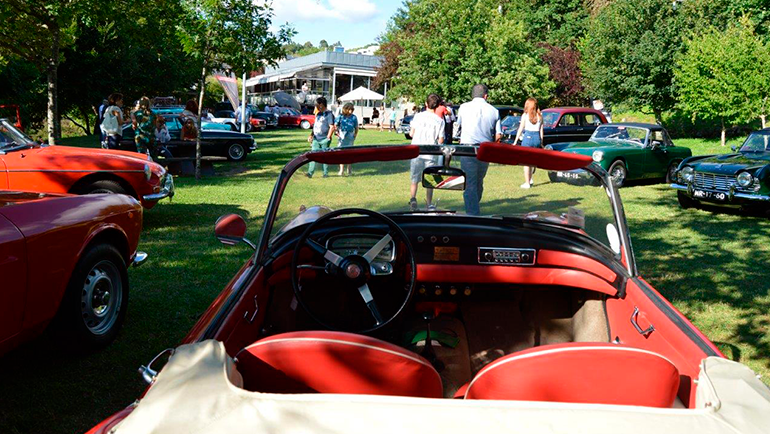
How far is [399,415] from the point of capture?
1.61 meters

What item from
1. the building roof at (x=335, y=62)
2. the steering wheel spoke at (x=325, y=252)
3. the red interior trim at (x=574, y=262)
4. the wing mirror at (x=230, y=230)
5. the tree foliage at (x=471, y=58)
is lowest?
A: the red interior trim at (x=574, y=262)

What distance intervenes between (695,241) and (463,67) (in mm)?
21095


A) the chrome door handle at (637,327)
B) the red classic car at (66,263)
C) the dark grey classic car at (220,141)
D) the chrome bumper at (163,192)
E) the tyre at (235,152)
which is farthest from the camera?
the tyre at (235,152)

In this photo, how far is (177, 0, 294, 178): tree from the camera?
13523 millimetres

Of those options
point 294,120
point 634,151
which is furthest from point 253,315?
point 294,120

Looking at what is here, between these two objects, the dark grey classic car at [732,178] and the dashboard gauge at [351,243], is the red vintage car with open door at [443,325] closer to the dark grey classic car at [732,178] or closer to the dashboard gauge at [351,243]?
the dashboard gauge at [351,243]

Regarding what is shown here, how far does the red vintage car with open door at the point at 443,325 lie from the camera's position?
164 centimetres

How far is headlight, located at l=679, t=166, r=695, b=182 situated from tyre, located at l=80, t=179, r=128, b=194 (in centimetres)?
927

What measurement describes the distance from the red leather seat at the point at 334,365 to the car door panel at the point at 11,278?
231 cm

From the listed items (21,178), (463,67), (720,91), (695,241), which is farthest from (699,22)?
(21,178)

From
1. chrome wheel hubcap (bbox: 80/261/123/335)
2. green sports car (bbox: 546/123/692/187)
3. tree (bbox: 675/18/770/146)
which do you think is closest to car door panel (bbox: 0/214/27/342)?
chrome wheel hubcap (bbox: 80/261/123/335)

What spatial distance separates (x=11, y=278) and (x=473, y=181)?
265 cm

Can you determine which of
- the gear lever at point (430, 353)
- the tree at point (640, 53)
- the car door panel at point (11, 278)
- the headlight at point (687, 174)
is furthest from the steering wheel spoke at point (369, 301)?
the tree at point (640, 53)

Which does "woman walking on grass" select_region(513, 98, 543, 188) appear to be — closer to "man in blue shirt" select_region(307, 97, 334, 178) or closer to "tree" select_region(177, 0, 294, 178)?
"man in blue shirt" select_region(307, 97, 334, 178)
